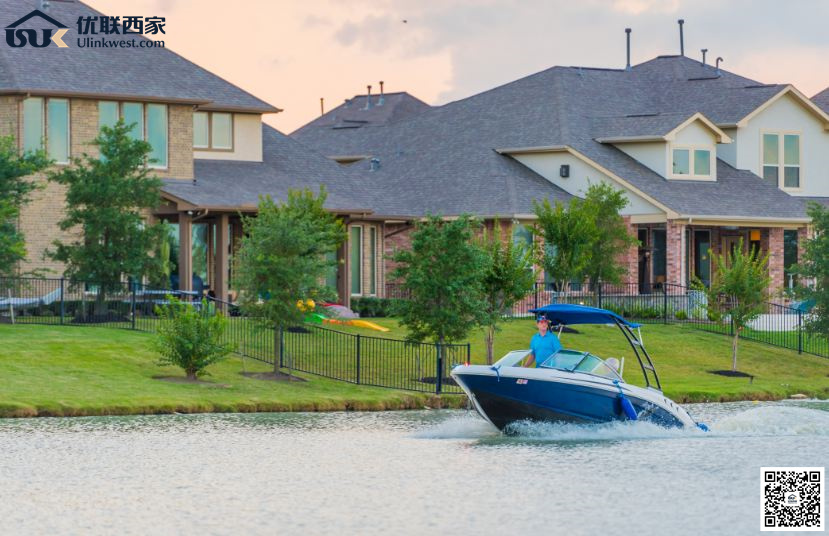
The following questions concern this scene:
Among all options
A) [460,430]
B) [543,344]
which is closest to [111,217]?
[460,430]

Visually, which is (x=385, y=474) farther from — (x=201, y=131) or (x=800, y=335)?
(x=201, y=131)

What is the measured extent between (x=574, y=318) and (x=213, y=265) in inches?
880

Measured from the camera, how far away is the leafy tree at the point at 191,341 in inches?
1320

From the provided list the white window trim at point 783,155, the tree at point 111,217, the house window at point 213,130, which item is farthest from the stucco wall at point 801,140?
the tree at point 111,217

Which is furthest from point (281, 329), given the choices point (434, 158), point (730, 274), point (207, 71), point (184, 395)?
point (434, 158)

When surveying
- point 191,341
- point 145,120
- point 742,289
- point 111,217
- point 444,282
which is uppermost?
point 145,120

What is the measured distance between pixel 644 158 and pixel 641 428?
30026 mm

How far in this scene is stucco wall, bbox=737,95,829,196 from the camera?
59.9 m

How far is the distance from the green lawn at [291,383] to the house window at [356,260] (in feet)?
20.0

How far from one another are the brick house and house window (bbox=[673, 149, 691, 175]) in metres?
0.04

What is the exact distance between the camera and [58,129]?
45094 millimetres

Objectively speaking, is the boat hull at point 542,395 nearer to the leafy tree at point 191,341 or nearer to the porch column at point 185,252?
the leafy tree at point 191,341

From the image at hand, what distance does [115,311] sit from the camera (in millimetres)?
41500

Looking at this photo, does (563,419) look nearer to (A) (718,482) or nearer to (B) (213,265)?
(A) (718,482)
